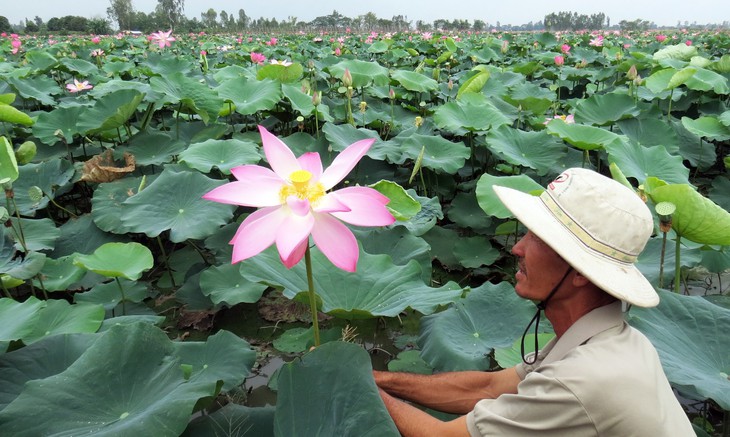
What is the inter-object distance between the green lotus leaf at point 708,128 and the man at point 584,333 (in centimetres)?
289

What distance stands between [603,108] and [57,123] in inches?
145

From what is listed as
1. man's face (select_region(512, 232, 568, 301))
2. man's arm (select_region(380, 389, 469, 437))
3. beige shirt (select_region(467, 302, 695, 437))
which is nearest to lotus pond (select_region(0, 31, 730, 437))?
man's arm (select_region(380, 389, 469, 437))

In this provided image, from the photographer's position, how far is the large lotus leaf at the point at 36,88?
13.4 feet

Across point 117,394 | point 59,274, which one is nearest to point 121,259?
point 59,274

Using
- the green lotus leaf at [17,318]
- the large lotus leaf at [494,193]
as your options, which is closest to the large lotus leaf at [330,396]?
the green lotus leaf at [17,318]

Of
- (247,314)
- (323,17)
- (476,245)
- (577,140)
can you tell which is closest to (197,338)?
(247,314)

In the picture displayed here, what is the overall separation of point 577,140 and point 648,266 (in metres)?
0.91

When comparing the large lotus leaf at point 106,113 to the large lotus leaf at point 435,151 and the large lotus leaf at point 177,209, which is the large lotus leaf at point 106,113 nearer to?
the large lotus leaf at point 177,209

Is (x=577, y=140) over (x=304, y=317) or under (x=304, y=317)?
over

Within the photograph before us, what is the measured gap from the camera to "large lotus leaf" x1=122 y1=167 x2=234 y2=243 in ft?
7.21

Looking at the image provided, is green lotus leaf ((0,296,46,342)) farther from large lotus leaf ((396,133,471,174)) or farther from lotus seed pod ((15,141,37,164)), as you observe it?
large lotus leaf ((396,133,471,174))

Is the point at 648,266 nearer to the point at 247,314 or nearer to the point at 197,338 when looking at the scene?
the point at 247,314

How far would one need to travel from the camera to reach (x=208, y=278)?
7.21 ft

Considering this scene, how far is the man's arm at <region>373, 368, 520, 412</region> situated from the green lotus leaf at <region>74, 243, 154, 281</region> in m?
0.99
